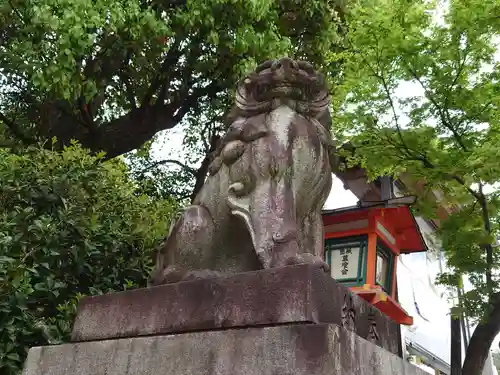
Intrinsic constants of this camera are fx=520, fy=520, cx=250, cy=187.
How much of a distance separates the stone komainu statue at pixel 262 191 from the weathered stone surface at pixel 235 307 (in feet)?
0.66

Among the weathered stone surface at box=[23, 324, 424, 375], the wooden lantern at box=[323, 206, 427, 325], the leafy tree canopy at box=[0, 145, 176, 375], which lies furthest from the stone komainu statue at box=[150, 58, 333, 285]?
the wooden lantern at box=[323, 206, 427, 325]

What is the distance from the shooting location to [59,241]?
452cm

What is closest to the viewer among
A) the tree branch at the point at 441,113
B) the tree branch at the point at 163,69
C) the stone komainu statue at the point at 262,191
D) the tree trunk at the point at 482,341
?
the stone komainu statue at the point at 262,191

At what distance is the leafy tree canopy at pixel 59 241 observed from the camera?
4.04 m

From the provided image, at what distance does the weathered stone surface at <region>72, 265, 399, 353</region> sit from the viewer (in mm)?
2396

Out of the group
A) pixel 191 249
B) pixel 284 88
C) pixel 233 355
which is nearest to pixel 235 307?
pixel 233 355

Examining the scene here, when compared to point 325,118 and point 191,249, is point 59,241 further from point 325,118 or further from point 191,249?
point 325,118

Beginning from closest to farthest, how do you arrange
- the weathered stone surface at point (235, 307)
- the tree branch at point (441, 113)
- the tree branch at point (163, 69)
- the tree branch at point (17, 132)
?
1. the weathered stone surface at point (235, 307)
2. the tree branch at point (441, 113)
3. the tree branch at point (163, 69)
4. the tree branch at point (17, 132)

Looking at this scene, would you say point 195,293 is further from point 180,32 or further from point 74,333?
point 180,32

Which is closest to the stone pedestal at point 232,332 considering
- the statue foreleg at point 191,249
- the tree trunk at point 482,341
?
the statue foreleg at point 191,249

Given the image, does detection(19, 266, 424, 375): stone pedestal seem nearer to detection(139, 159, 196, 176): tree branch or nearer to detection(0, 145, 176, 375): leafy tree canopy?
detection(0, 145, 176, 375): leafy tree canopy

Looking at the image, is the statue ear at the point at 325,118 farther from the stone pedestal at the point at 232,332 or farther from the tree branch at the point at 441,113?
the tree branch at the point at 441,113

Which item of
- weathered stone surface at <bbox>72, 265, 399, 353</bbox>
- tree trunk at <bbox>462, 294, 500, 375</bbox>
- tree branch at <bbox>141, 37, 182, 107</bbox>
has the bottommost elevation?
weathered stone surface at <bbox>72, 265, 399, 353</bbox>

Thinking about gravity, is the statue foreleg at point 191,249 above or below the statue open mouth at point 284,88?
below
